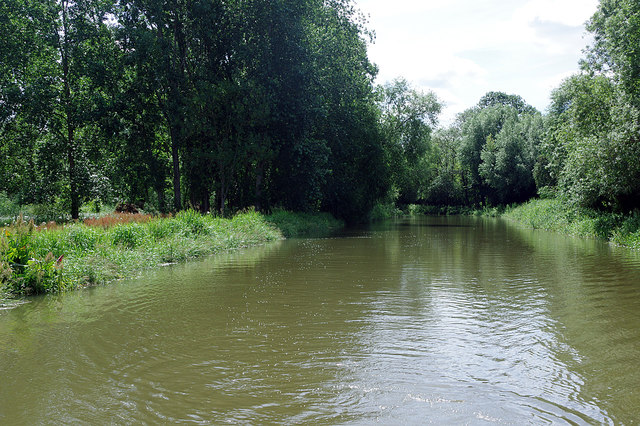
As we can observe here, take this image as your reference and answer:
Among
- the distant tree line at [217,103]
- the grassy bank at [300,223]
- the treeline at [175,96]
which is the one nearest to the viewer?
the distant tree line at [217,103]

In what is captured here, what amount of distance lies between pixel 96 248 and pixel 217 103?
1610 cm

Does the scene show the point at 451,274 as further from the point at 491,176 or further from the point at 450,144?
the point at 450,144

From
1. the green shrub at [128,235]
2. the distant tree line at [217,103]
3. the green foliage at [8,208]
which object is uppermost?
the distant tree line at [217,103]

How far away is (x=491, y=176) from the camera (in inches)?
2290

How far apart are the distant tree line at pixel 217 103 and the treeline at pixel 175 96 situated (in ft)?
0.29

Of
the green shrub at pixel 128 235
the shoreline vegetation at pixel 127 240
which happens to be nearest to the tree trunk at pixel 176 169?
the shoreline vegetation at pixel 127 240

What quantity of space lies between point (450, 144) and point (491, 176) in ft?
71.9

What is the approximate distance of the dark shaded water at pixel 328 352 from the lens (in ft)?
15.7

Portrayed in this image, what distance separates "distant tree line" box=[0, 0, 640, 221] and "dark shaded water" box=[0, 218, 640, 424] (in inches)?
563

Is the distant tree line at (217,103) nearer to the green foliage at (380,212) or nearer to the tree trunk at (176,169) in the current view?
the tree trunk at (176,169)

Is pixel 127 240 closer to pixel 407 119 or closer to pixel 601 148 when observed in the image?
pixel 601 148

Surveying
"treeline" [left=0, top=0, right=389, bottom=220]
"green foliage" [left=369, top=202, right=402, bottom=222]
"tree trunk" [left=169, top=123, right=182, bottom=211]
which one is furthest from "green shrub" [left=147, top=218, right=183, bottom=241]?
"green foliage" [left=369, top=202, right=402, bottom=222]

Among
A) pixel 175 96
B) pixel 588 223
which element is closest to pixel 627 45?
pixel 588 223

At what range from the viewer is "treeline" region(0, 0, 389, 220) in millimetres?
24094
